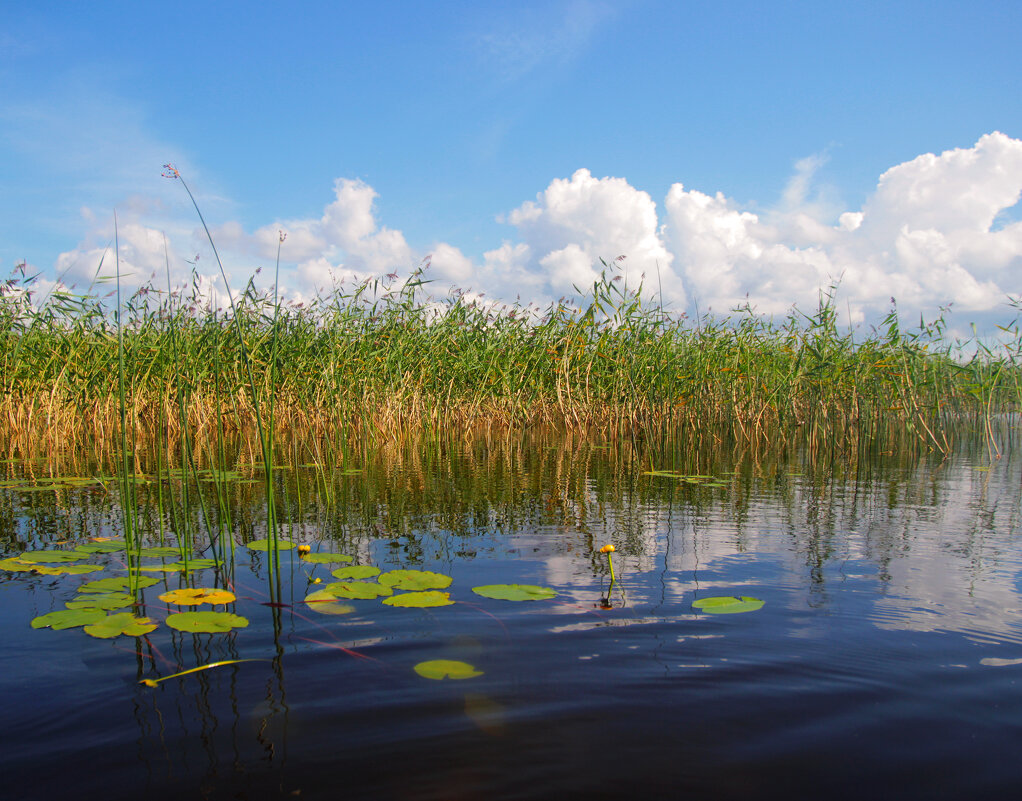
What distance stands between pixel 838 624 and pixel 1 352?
29.8 ft

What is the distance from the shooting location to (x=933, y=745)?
4.11 feet

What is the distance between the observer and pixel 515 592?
2.08 metres

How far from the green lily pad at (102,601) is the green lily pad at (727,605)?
1806mm

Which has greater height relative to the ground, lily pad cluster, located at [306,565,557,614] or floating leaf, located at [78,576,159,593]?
floating leaf, located at [78,576,159,593]

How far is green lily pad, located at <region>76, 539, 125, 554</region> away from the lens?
262cm

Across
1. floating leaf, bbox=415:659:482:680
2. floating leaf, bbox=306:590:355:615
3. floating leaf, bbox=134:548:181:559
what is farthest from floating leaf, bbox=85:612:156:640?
floating leaf, bbox=415:659:482:680

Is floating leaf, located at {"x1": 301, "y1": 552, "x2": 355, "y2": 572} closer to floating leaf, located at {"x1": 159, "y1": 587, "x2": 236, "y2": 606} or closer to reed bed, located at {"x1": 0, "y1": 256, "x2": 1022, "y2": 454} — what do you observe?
floating leaf, located at {"x1": 159, "y1": 587, "x2": 236, "y2": 606}

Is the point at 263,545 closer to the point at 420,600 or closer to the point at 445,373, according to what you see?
the point at 420,600

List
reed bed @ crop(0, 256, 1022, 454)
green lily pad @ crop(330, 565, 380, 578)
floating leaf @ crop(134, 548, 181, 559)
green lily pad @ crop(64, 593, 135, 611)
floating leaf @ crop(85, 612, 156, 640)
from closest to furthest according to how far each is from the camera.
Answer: floating leaf @ crop(85, 612, 156, 640)
green lily pad @ crop(64, 593, 135, 611)
green lily pad @ crop(330, 565, 380, 578)
floating leaf @ crop(134, 548, 181, 559)
reed bed @ crop(0, 256, 1022, 454)

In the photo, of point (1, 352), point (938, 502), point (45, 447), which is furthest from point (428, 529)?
point (1, 352)

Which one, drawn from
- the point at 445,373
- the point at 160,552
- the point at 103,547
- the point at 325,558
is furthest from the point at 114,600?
the point at 445,373

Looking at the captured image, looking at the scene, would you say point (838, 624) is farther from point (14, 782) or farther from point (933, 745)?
point (14, 782)

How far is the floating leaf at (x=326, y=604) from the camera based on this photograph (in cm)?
195

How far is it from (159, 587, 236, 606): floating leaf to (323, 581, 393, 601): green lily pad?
12.0 inches
